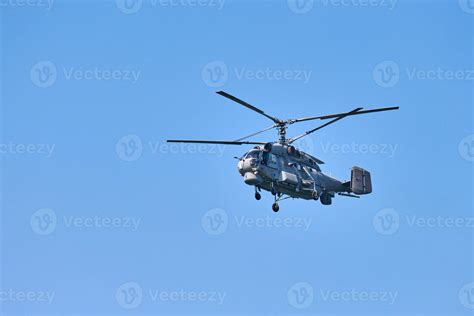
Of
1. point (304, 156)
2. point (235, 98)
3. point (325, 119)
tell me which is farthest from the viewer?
point (304, 156)

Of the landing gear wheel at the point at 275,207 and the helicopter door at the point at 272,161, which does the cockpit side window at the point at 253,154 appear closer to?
the helicopter door at the point at 272,161

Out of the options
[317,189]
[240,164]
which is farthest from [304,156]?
[240,164]

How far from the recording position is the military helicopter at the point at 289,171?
43938 mm

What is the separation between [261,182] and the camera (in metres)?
44.2

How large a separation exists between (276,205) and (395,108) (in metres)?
8.59

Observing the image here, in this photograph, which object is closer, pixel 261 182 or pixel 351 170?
pixel 261 182

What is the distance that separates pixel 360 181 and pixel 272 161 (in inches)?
292

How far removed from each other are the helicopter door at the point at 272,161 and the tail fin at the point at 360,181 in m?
6.40

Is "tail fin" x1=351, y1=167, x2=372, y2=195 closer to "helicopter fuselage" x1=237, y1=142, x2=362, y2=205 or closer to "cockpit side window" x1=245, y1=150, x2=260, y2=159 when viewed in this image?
"helicopter fuselage" x1=237, y1=142, x2=362, y2=205

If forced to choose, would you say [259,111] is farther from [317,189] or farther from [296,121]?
[317,189]

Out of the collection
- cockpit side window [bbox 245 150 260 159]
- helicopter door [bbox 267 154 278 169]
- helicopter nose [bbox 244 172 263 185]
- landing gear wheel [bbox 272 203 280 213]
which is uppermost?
cockpit side window [bbox 245 150 260 159]

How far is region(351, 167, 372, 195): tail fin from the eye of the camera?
4903 cm

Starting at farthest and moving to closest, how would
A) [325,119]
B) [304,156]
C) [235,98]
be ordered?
[304,156] → [325,119] → [235,98]

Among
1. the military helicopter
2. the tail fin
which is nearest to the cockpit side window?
the military helicopter
